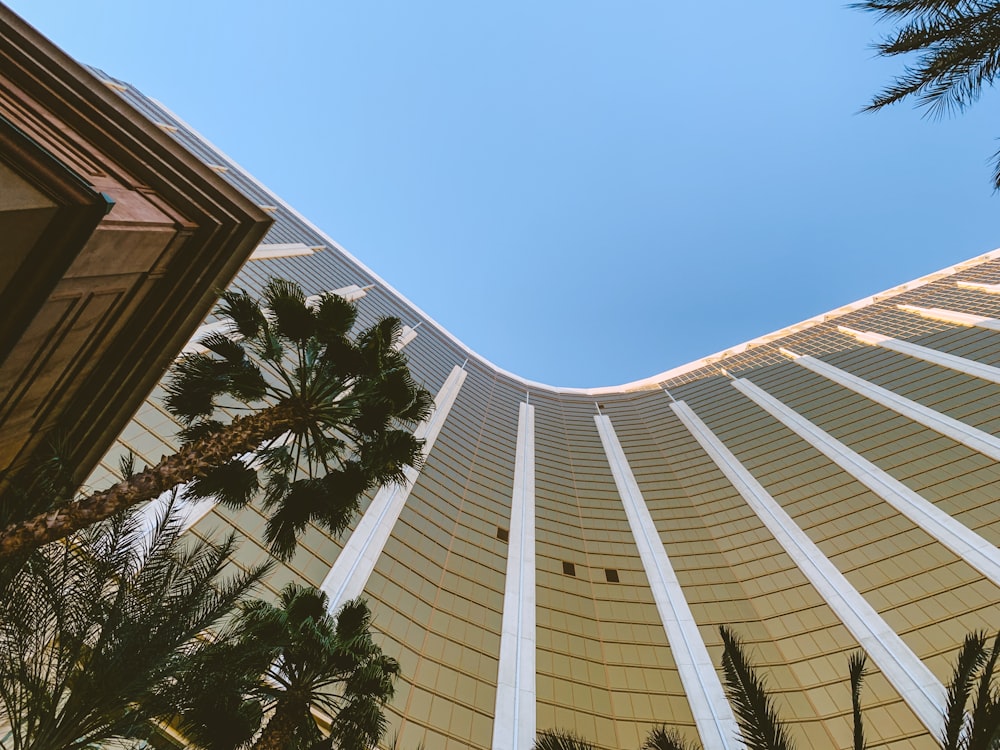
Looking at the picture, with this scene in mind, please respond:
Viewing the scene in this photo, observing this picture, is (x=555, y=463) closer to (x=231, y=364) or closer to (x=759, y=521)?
(x=759, y=521)

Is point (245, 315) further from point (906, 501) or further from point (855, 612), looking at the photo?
point (906, 501)

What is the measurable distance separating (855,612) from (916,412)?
16.2 m

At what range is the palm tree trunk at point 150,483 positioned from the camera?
6.15 meters

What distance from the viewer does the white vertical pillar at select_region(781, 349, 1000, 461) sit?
24.0m

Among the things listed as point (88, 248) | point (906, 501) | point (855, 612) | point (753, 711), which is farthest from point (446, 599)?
point (906, 501)

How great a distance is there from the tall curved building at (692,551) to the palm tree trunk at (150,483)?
379 inches

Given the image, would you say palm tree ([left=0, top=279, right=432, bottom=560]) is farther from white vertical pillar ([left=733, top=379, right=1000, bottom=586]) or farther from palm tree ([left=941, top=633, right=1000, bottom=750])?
white vertical pillar ([left=733, top=379, right=1000, bottom=586])

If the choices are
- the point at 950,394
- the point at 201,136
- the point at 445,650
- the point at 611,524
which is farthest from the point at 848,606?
the point at 201,136

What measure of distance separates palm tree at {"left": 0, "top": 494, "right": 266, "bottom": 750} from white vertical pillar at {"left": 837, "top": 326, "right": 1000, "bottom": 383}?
38.3 m

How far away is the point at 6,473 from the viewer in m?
8.92

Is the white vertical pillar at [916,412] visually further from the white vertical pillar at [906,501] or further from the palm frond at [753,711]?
the palm frond at [753,711]

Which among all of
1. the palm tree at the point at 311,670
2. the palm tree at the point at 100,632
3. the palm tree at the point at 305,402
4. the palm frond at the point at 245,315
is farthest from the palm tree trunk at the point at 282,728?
the palm frond at the point at 245,315

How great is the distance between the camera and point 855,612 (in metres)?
18.5

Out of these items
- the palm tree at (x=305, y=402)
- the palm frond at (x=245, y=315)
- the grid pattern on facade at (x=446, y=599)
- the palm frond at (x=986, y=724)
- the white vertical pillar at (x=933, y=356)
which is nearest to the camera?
the palm frond at (x=986, y=724)
